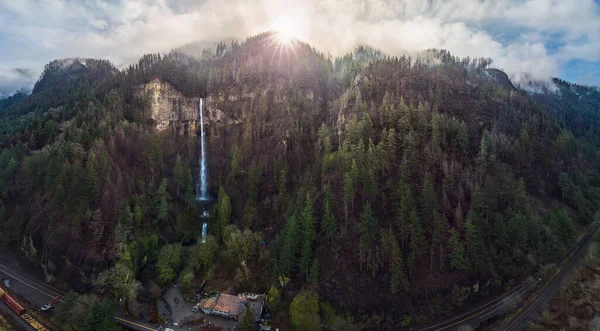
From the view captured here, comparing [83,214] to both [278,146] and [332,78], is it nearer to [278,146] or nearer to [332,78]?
[278,146]

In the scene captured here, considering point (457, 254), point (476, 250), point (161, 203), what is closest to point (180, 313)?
point (161, 203)

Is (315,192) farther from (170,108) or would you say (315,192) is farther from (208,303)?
(170,108)

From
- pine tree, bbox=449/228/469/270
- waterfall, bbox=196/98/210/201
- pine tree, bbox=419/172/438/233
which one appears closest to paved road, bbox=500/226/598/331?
pine tree, bbox=449/228/469/270

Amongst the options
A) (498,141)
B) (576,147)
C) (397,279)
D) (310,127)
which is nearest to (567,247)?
(498,141)

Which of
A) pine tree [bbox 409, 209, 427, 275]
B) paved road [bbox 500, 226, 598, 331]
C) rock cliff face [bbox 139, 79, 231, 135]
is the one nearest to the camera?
paved road [bbox 500, 226, 598, 331]

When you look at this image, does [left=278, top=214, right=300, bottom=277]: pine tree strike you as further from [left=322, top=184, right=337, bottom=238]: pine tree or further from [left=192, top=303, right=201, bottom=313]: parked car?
[left=192, top=303, right=201, bottom=313]: parked car

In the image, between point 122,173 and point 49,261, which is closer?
point 49,261
